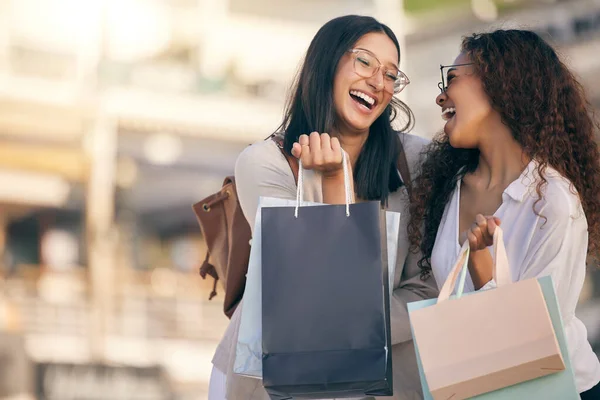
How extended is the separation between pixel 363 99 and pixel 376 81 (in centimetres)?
6

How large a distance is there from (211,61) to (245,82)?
0.56 metres

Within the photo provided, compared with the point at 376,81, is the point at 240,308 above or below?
below

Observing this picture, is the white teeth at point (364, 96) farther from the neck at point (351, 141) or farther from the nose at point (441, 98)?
the nose at point (441, 98)

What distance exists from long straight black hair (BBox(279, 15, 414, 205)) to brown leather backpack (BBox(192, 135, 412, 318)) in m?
0.06

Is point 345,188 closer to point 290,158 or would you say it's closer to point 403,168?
point 290,158

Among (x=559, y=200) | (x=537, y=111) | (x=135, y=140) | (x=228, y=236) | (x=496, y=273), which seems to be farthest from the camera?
(x=135, y=140)

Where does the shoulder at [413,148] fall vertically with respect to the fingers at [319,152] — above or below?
above

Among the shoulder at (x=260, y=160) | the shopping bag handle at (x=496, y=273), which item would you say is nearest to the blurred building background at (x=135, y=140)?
the shoulder at (x=260, y=160)

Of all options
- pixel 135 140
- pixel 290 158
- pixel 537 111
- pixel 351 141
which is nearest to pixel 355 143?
pixel 351 141

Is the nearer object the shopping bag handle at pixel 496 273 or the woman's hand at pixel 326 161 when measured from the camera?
the shopping bag handle at pixel 496 273

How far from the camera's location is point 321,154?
242 cm

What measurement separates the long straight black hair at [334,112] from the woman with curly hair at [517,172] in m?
0.12

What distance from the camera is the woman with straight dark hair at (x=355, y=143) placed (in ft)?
8.71

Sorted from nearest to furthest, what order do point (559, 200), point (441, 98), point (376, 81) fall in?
point (559, 200) → point (441, 98) → point (376, 81)
